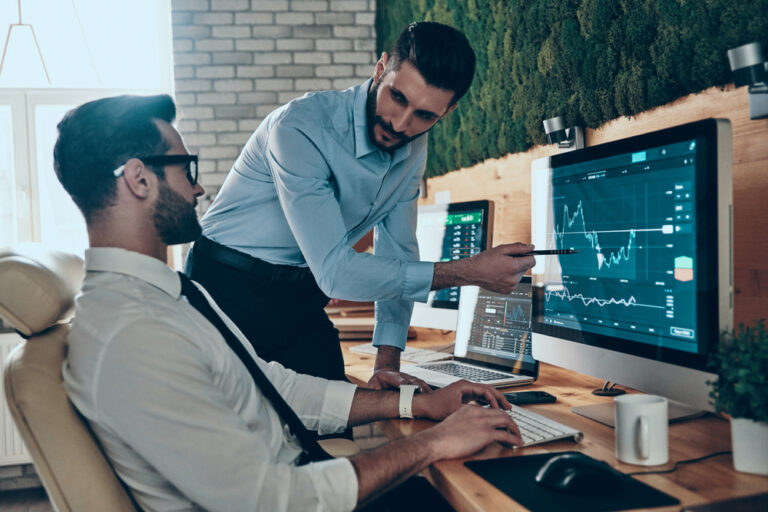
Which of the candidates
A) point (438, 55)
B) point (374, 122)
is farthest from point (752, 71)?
point (374, 122)

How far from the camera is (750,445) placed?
982 millimetres

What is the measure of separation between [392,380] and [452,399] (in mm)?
263

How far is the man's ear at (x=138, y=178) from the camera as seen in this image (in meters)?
1.16

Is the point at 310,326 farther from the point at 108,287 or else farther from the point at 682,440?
the point at 682,440

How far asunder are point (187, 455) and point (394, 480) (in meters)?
0.34

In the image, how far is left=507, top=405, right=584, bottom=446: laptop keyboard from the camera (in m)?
1.19

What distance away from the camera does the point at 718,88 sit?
138cm

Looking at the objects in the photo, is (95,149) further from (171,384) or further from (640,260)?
(640,260)

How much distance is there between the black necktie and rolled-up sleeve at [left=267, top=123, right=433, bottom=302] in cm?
41

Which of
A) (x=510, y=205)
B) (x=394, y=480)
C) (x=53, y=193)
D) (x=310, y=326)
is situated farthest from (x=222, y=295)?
(x=53, y=193)

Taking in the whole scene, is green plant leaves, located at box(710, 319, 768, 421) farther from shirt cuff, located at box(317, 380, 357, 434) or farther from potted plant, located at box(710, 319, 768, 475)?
shirt cuff, located at box(317, 380, 357, 434)

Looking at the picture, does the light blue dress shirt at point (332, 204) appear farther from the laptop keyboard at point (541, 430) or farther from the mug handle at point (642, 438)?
the mug handle at point (642, 438)

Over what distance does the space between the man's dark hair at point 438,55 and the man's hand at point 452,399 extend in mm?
723

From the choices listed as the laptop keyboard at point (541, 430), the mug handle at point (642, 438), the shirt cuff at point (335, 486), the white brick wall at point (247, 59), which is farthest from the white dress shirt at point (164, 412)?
the white brick wall at point (247, 59)
